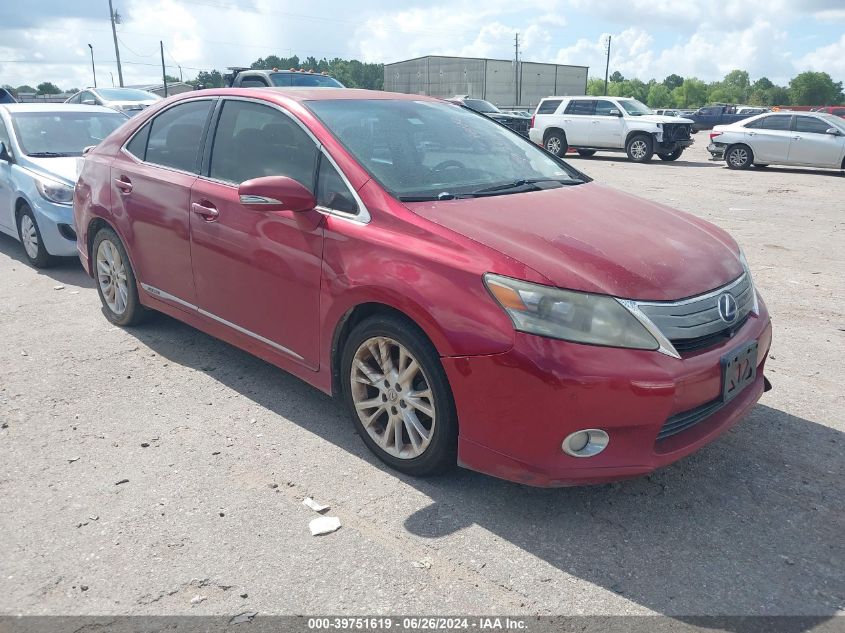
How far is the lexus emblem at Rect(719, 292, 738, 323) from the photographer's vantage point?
10.2 feet

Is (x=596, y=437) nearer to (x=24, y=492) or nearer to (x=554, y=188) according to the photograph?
(x=554, y=188)

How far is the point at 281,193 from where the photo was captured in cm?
349

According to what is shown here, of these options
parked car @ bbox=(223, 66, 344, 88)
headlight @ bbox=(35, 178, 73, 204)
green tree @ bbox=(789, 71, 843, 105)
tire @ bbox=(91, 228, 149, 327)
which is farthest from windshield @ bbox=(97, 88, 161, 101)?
green tree @ bbox=(789, 71, 843, 105)

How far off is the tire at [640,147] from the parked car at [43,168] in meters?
15.4

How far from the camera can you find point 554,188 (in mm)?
4012

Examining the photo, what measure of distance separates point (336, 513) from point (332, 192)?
60.0 inches

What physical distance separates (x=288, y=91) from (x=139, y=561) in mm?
2669

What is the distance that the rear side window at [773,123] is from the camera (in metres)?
18.2

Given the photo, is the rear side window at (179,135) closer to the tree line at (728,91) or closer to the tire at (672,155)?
the tire at (672,155)

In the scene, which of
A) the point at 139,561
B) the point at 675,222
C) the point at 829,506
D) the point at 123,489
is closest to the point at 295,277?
the point at 123,489

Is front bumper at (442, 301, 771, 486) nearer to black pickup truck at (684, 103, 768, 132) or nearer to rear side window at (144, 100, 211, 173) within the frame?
rear side window at (144, 100, 211, 173)

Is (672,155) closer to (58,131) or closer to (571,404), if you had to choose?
(58,131)

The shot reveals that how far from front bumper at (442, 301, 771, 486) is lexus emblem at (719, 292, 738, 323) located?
14 centimetres

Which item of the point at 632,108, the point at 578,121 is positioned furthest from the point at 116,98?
the point at 632,108
